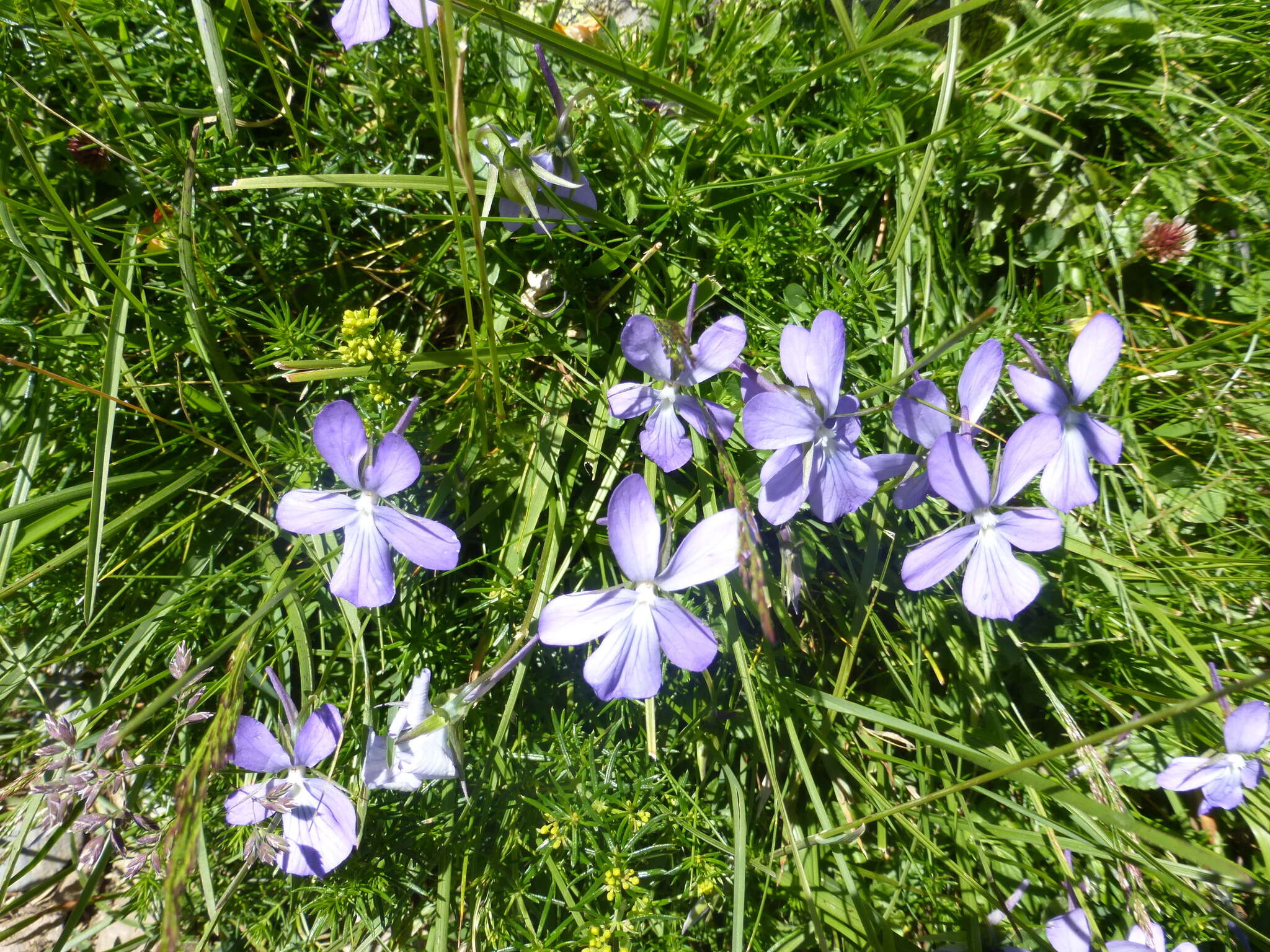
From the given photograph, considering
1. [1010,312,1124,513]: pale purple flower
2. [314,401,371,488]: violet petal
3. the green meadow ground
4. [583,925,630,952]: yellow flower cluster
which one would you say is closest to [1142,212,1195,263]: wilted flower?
the green meadow ground

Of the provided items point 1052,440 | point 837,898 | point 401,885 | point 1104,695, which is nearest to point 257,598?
point 401,885

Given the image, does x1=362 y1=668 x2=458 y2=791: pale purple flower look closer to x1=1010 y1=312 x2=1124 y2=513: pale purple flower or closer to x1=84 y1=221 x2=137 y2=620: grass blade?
x1=84 y1=221 x2=137 y2=620: grass blade

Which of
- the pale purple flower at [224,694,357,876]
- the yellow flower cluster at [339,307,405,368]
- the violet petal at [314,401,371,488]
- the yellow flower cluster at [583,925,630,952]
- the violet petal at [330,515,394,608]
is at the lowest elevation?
the yellow flower cluster at [583,925,630,952]

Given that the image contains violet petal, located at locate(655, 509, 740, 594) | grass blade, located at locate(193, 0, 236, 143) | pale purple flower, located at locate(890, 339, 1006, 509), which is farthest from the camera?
grass blade, located at locate(193, 0, 236, 143)

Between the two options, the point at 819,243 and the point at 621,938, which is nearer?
the point at 621,938

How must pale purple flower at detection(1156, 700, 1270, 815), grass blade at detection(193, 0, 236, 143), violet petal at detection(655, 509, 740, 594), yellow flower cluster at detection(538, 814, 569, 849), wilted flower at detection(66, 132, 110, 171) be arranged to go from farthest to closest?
wilted flower at detection(66, 132, 110, 171) < yellow flower cluster at detection(538, 814, 569, 849) < pale purple flower at detection(1156, 700, 1270, 815) < grass blade at detection(193, 0, 236, 143) < violet petal at detection(655, 509, 740, 594)

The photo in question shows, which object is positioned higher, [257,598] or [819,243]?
[819,243]

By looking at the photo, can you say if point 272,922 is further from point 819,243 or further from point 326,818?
point 819,243

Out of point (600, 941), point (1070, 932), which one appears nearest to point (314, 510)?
point (600, 941)
